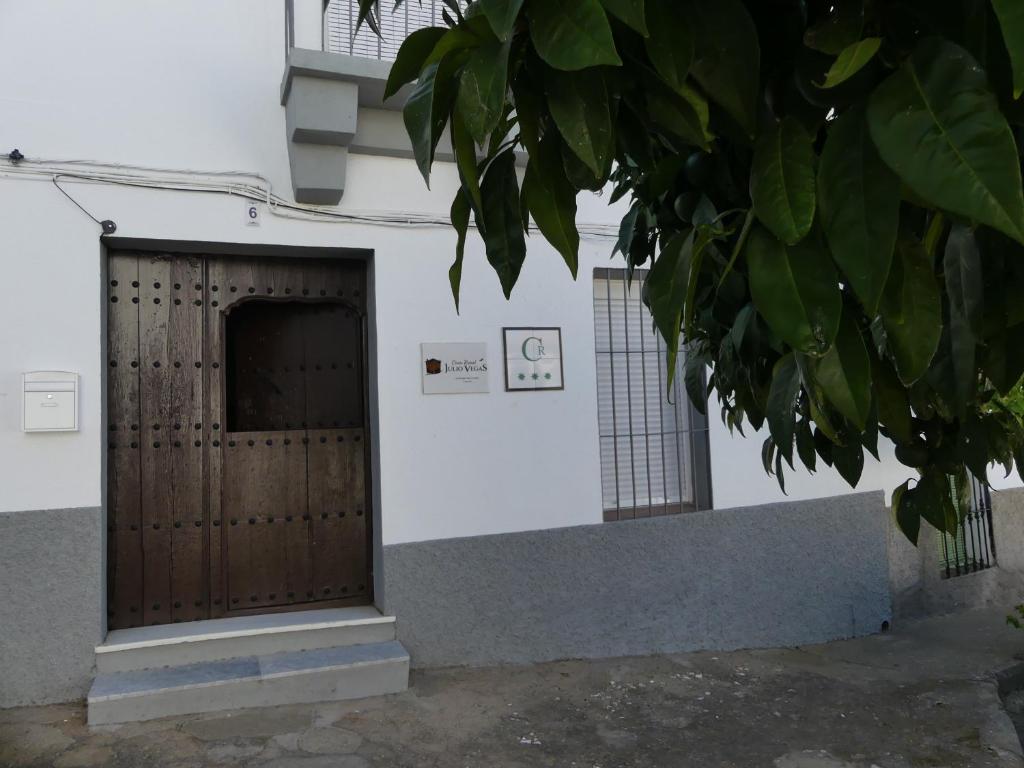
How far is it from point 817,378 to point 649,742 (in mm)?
3444

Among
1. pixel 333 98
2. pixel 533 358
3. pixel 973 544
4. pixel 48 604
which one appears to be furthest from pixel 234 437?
pixel 973 544

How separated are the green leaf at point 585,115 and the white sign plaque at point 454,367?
12.5 feet

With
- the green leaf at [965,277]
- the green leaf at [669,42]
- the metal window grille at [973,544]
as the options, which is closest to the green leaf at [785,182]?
the green leaf at [669,42]

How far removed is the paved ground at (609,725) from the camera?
3.48m

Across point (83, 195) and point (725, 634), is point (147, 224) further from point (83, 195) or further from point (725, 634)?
point (725, 634)

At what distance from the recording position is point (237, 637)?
13.4 feet

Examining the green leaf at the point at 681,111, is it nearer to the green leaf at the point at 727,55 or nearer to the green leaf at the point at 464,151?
the green leaf at the point at 727,55

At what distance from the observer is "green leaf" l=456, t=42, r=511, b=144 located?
0.76 metres

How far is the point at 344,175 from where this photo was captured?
4.39m

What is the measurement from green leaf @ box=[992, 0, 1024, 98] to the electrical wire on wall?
4.19 metres

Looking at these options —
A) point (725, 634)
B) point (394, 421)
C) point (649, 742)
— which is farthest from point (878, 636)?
point (394, 421)

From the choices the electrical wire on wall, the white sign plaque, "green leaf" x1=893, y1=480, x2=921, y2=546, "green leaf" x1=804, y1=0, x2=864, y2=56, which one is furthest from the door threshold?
"green leaf" x1=804, y1=0, x2=864, y2=56

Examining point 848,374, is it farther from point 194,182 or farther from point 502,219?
point 194,182

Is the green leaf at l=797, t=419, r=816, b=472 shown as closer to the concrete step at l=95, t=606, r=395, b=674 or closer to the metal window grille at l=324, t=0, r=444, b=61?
the concrete step at l=95, t=606, r=395, b=674
